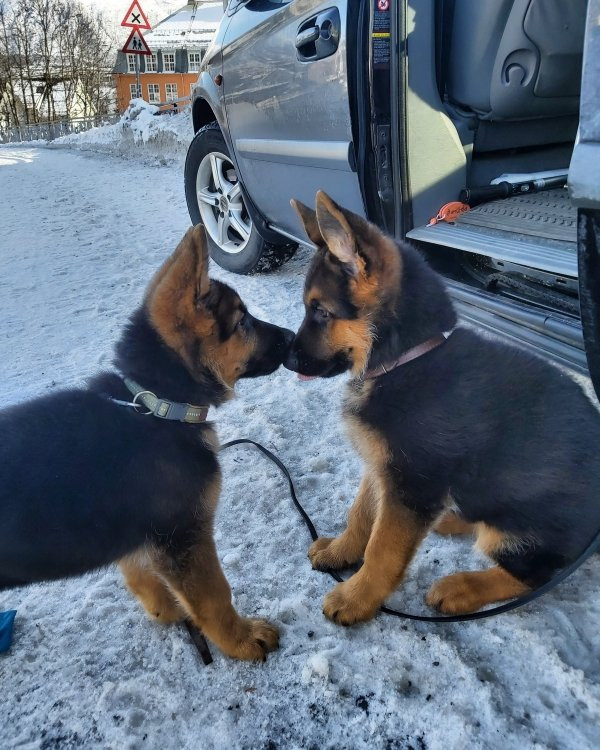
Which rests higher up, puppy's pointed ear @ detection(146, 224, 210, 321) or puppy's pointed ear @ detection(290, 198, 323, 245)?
puppy's pointed ear @ detection(290, 198, 323, 245)

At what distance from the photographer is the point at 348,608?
93.4 inches

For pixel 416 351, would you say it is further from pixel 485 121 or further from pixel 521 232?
pixel 485 121

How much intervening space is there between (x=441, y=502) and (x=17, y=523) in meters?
1.53

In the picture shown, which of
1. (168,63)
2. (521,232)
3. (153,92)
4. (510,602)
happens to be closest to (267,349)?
(510,602)

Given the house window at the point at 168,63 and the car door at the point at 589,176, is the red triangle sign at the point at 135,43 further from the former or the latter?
the house window at the point at 168,63

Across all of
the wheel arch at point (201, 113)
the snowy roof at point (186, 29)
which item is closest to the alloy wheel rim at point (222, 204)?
the wheel arch at point (201, 113)

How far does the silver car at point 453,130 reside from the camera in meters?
3.18

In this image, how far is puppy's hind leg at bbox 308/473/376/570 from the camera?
8.78 feet

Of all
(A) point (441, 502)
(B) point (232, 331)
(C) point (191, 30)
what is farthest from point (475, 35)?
(C) point (191, 30)

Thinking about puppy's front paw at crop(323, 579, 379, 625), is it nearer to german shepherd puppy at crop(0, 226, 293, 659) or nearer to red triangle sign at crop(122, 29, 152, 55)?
german shepherd puppy at crop(0, 226, 293, 659)

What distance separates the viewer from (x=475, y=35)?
3814 mm

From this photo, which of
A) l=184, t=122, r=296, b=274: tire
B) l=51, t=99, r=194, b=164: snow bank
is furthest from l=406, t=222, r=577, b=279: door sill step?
l=51, t=99, r=194, b=164: snow bank

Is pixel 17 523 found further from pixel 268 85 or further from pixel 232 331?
pixel 268 85

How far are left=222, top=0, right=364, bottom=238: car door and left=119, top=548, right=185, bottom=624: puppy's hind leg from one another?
8.93 ft
